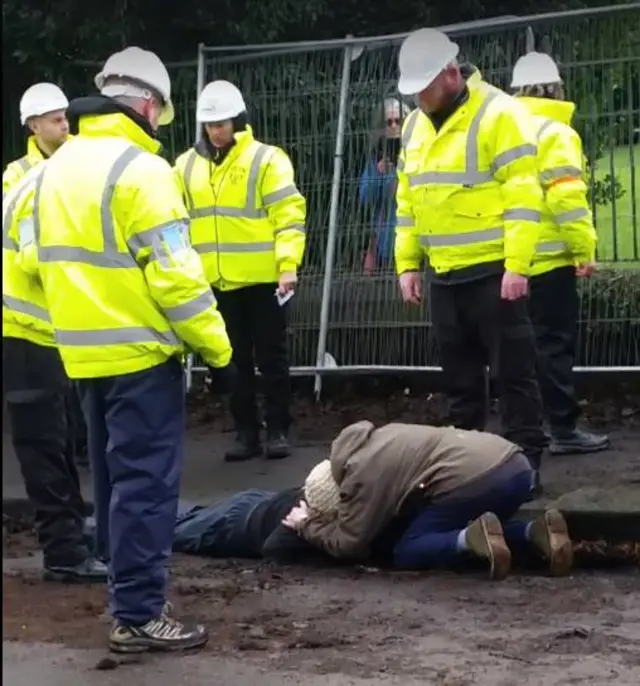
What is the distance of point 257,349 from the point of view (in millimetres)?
7840

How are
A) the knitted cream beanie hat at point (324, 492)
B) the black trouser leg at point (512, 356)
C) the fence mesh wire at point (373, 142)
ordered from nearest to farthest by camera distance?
the knitted cream beanie hat at point (324, 492) → the black trouser leg at point (512, 356) → the fence mesh wire at point (373, 142)

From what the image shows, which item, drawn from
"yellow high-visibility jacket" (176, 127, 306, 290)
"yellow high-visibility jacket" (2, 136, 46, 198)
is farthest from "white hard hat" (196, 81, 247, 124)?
"yellow high-visibility jacket" (2, 136, 46, 198)

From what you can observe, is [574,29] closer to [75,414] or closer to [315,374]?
[315,374]

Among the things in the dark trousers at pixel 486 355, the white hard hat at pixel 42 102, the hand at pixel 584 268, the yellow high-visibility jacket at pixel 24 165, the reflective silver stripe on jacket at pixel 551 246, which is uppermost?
the white hard hat at pixel 42 102

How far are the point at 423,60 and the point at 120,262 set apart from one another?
2.13 m

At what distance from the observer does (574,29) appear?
831 cm

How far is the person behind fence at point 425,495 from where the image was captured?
5.57 meters

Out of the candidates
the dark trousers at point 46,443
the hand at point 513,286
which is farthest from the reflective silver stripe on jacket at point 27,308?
the hand at point 513,286

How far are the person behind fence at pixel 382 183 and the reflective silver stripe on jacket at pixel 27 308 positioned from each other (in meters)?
4.01

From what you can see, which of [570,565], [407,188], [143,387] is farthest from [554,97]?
[143,387]

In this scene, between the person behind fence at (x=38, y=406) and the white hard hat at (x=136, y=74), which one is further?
the person behind fence at (x=38, y=406)

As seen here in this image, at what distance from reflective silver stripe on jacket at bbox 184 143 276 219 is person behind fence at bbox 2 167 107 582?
81.0 inches

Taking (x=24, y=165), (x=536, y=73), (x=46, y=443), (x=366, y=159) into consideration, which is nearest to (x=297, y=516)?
(x=46, y=443)

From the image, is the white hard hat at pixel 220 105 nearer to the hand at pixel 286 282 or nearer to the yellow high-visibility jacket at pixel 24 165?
the hand at pixel 286 282
